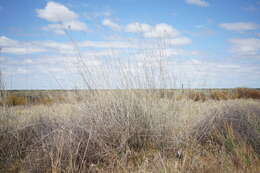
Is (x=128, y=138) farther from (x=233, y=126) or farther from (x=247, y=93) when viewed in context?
(x=247, y=93)

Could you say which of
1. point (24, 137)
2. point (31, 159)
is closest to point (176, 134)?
point (31, 159)

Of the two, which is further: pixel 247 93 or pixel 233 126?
pixel 247 93

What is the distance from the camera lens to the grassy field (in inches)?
97.7

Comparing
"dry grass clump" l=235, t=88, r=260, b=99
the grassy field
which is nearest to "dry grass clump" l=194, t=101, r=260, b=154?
the grassy field

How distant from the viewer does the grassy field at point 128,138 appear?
2482mm

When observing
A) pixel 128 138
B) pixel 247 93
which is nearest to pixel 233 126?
pixel 128 138

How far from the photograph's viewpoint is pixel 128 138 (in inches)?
116

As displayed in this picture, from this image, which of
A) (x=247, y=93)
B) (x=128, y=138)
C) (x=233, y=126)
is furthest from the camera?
(x=247, y=93)

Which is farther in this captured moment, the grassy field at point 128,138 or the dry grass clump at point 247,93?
the dry grass clump at point 247,93

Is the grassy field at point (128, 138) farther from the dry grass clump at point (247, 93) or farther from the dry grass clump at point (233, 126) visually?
the dry grass clump at point (247, 93)

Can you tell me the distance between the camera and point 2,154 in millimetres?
3055

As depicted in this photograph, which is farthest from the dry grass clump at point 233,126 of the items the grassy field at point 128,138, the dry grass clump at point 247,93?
the dry grass clump at point 247,93

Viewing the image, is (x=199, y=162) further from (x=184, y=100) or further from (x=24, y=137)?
(x=24, y=137)

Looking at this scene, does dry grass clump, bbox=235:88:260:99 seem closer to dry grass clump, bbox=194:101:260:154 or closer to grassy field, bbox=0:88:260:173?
dry grass clump, bbox=194:101:260:154
